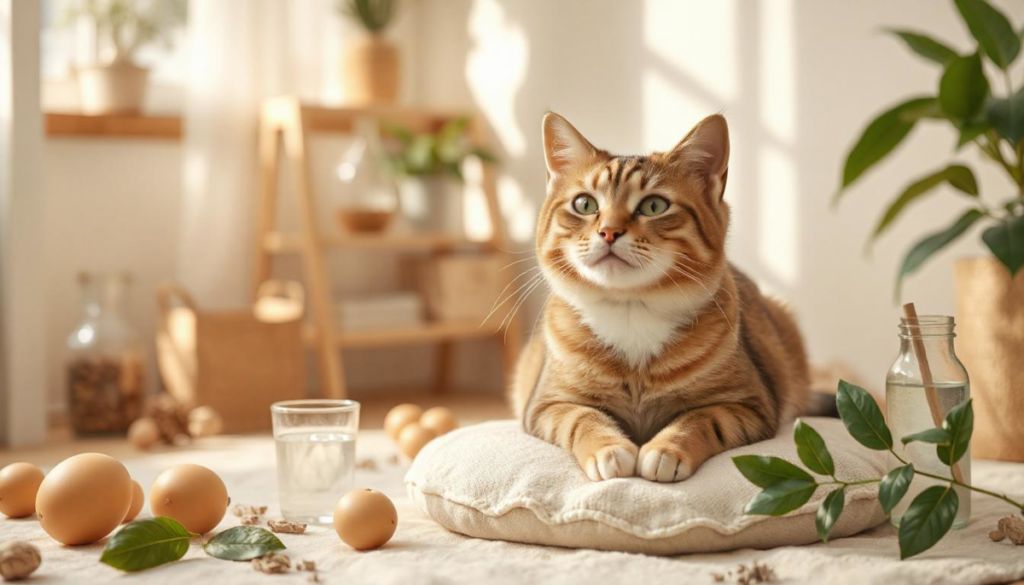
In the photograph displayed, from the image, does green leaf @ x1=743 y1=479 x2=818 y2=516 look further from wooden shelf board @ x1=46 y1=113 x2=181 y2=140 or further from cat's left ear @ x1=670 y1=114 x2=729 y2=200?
wooden shelf board @ x1=46 y1=113 x2=181 y2=140

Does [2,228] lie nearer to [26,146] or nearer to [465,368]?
[26,146]

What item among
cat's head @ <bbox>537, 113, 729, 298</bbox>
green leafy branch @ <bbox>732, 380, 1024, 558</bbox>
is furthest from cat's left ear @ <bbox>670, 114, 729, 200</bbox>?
green leafy branch @ <bbox>732, 380, 1024, 558</bbox>

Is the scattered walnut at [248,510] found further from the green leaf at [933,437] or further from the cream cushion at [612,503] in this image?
the green leaf at [933,437]

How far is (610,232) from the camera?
4.86 ft

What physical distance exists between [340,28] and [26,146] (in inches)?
55.0

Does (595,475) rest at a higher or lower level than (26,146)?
lower

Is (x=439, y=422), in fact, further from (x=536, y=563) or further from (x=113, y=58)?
(x=113, y=58)

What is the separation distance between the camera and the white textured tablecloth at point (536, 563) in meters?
1.32

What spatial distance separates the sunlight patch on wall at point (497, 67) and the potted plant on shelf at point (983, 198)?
1.67 meters

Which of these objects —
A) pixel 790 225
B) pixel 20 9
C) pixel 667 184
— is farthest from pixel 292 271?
pixel 667 184

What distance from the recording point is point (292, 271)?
3.83 metres

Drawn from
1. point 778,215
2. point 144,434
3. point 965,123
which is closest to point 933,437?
point 965,123

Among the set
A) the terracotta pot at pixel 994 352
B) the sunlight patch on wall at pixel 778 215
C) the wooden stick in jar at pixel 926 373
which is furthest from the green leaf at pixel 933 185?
the sunlight patch on wall at pixel 778 215

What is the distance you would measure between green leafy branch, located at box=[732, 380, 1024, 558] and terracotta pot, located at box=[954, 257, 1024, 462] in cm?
92
